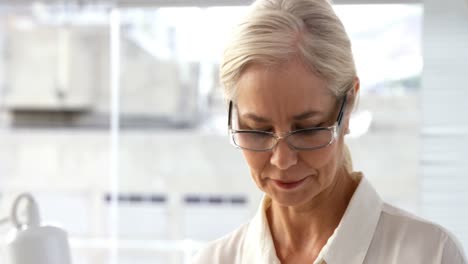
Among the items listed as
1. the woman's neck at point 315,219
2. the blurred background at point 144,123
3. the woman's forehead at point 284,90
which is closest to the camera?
the woman's forehead at point 284,90

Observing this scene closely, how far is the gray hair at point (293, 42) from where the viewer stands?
100 centimetres

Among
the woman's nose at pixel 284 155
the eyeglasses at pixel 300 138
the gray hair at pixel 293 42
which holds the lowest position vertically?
the woman's nose at pixel 284 155

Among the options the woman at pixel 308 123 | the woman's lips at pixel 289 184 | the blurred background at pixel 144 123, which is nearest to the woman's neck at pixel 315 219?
the woman at pixel 308 123

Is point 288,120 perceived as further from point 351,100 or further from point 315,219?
point 315,219

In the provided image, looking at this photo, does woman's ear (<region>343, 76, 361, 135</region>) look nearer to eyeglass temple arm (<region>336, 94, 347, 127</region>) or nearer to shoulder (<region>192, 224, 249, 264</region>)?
eyeglass temple arm (<region>336, 94, 347, 127</region>)

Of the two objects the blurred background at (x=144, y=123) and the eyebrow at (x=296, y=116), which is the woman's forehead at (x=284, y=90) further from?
the blurred background at (x=144, y=123)

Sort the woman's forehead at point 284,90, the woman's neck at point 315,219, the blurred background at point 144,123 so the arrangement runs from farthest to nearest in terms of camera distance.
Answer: the blurred background at point 144,123 → the woman's neck at point 315,219 → the woman's forehead at point 284,90

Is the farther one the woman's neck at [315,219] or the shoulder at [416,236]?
the woman's neck at [315,219]

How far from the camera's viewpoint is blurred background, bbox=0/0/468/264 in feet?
9.43

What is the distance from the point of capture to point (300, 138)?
101 cm

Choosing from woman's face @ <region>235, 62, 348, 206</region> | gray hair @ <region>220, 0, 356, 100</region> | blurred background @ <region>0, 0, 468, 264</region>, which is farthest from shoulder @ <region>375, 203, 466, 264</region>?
blurred background @ <region>0, 0, 468, 264</region>

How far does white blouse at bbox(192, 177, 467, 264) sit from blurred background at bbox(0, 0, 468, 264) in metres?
1.30

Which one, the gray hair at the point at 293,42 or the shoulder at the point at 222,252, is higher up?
the gray hair at the point at 293,42

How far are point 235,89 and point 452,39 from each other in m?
1.31
